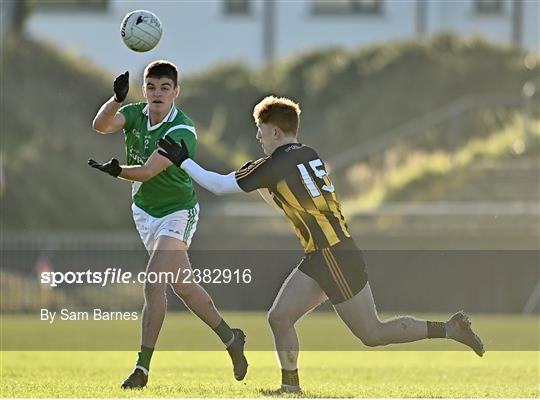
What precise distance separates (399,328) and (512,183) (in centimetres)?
1924

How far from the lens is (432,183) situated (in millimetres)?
28953

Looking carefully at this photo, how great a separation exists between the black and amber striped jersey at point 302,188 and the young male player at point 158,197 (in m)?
0.57

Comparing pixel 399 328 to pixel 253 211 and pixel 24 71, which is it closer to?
pixel 253 211

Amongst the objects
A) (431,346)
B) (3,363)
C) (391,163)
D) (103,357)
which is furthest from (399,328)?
(391,163)

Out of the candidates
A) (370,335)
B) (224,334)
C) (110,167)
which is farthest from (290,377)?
(110,167)

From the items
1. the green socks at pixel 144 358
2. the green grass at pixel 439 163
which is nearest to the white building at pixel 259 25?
the green grass at pixel 439 163

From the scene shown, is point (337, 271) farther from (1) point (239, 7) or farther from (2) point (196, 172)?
(1) point (239, 7)

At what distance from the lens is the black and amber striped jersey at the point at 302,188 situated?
9.52 meters

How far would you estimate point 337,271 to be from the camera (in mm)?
9539

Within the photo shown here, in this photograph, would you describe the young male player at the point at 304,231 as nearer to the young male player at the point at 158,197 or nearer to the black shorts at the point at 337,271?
the black shorts at the point at 337,271

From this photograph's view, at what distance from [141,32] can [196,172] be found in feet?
4.19

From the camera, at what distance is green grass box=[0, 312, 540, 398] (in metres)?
10.2

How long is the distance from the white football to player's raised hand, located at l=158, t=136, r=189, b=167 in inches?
37.1

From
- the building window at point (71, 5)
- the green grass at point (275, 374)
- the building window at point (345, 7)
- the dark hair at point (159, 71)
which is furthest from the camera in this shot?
the building window at point (345, 7)
